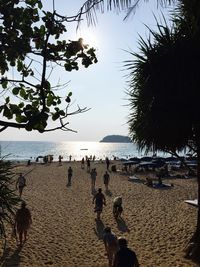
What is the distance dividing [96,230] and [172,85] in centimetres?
684

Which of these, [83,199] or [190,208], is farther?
[83,199]

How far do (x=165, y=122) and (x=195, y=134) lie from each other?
2.97 feet

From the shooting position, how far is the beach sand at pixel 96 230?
Result: 10.3 metres

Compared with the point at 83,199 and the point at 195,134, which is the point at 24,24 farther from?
the point at 83,199

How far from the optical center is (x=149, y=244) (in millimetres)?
11859

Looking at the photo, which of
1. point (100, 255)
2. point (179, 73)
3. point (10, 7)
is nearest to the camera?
point (10, 7)

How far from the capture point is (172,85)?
9.25 meters

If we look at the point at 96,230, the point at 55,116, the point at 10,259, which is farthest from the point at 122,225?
the point at 55,116

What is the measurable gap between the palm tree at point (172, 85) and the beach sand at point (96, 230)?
1902 mm

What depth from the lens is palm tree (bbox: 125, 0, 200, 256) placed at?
9148 millimetres

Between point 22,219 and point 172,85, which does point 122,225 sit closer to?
point 22,219

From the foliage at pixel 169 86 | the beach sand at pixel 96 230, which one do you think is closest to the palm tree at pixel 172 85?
the foliage at pixel 169 86

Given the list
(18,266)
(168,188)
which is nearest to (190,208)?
(168,188)

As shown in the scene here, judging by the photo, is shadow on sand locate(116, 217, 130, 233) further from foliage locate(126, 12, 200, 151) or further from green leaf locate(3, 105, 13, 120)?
green leaf locate(3, 105, 13, 120)
